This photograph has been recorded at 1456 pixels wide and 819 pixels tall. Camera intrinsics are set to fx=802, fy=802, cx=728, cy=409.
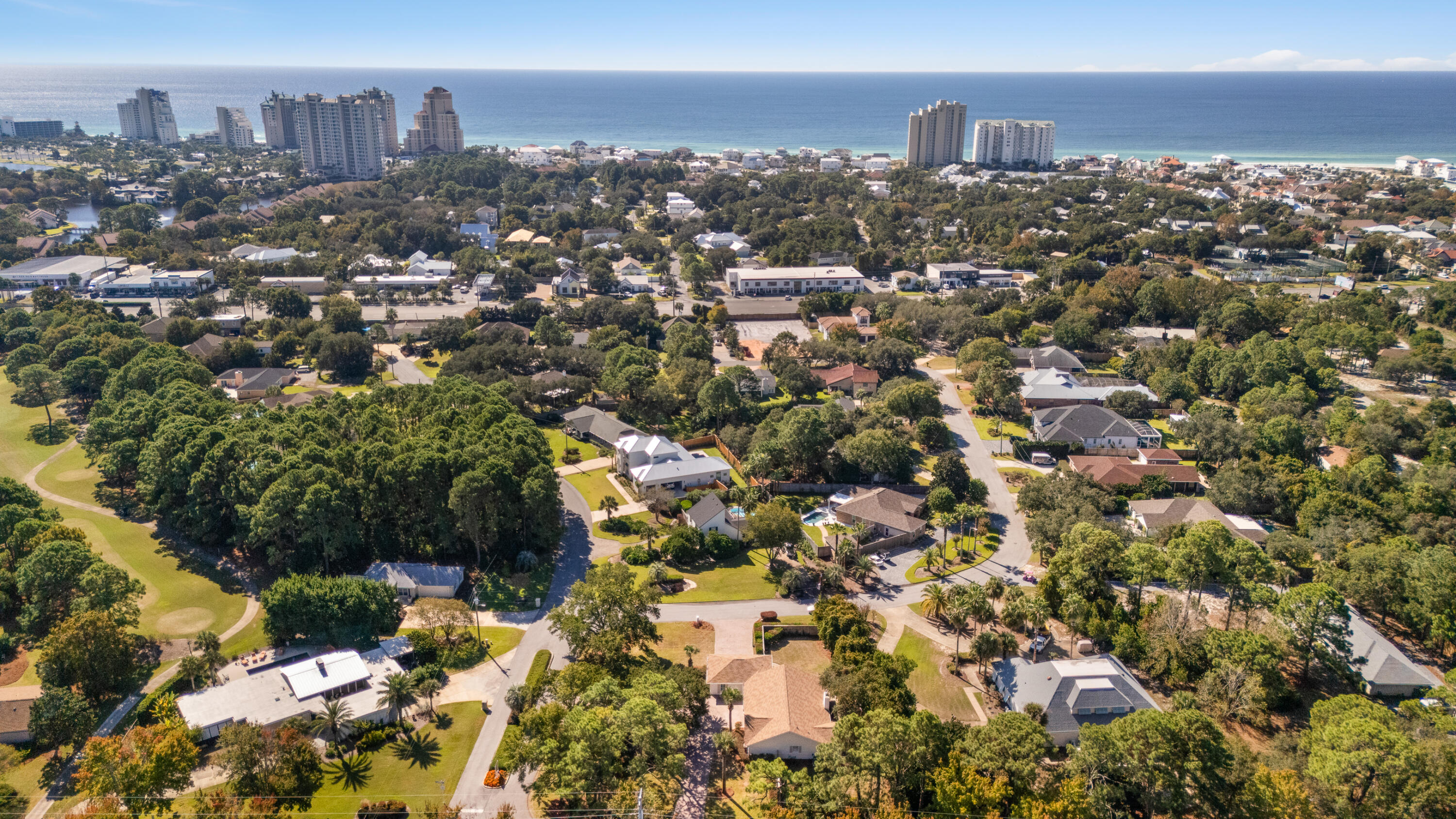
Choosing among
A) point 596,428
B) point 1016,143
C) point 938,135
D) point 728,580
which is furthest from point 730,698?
point 1016,143

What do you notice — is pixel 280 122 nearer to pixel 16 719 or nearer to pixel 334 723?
pixel 16 719

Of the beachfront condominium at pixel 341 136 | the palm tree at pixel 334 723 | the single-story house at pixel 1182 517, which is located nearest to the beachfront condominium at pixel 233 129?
the beachfront condominium at pixel 341 136

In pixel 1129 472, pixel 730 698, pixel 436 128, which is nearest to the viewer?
pixel 730 698

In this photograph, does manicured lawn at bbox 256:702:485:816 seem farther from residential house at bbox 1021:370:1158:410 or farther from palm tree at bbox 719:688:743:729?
residential house at bbox 1021:370:1158:410

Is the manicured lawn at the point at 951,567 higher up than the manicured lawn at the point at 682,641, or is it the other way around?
the manicured lawn at the point at 951,567

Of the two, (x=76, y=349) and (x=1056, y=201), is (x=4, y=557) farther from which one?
(x=1056, y=201)

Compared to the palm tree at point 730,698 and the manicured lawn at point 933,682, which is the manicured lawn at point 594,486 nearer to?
the palm tree at point 730,698
